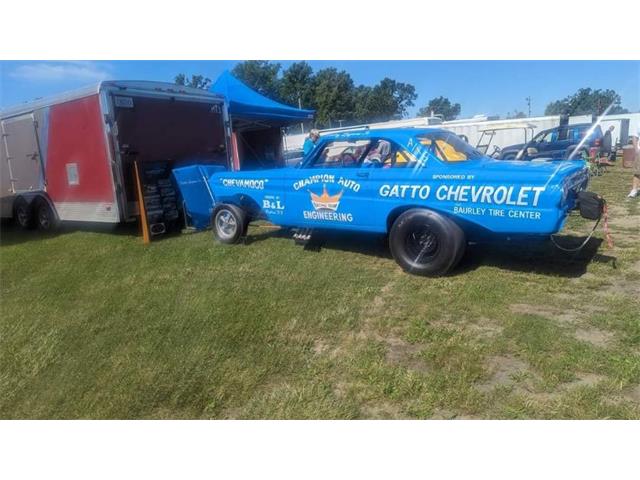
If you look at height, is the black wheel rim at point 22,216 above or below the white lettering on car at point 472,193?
below

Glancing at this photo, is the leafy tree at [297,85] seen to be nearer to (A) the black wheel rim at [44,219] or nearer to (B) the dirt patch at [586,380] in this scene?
(A) the black wheel rim at [44,219]

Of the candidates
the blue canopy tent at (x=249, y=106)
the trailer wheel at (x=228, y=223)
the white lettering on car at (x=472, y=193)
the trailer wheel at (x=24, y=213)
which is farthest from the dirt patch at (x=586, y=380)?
the trailer wheel at (x=24, y=213)

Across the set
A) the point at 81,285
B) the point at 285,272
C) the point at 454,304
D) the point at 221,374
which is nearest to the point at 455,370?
the point at 454,304

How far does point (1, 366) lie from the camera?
141 inches

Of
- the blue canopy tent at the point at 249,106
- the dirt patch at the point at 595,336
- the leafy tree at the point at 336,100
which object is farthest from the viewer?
the leafy tree at the point at 336,100

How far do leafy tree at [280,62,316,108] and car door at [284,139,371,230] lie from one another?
55.6m

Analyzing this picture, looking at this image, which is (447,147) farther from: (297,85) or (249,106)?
(297,85)

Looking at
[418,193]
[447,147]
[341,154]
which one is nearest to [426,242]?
[418,193]

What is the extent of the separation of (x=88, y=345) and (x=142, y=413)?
1248 mm

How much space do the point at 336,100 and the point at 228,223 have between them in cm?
4983

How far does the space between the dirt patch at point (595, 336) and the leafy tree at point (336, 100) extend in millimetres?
51400

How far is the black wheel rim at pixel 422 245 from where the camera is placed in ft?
15.9

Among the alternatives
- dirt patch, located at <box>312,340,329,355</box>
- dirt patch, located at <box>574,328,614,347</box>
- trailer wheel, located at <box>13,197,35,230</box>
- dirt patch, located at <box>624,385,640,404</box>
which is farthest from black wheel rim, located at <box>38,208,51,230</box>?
dirt patch, located at <box>624,385,640,404</box>

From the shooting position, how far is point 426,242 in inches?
194
